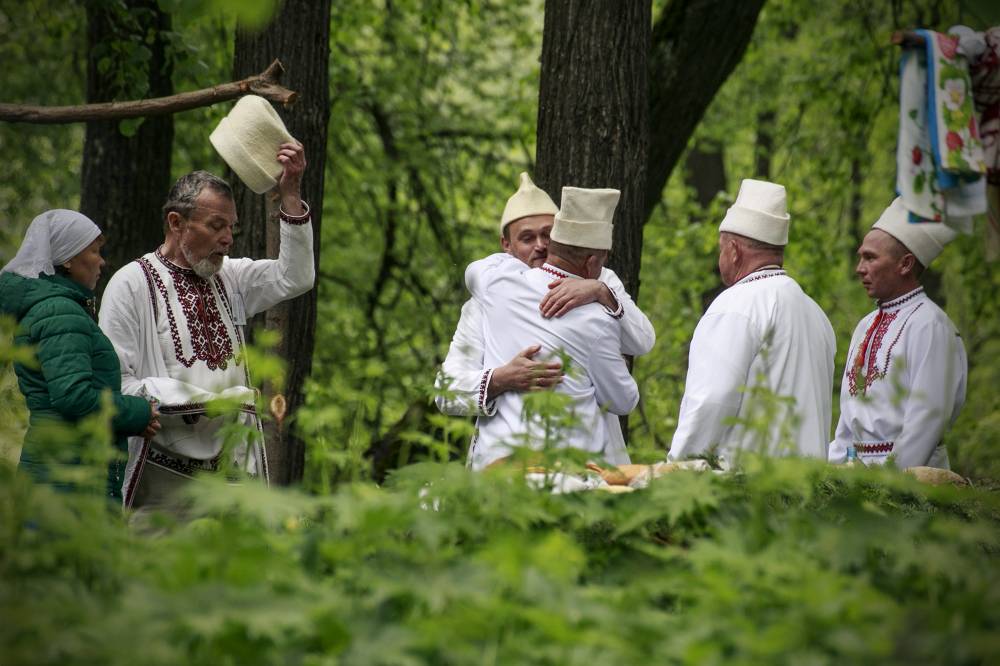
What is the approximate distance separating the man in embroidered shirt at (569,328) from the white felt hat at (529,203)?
1.55 feet

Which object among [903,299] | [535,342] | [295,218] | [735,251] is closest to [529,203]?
[535,342]

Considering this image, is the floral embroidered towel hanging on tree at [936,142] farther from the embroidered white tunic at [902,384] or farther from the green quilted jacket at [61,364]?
the green quilted jacket at [61,364]

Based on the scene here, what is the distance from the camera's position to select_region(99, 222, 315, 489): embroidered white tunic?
4.61 meters

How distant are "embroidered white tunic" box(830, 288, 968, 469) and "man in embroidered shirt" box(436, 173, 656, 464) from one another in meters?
1.08

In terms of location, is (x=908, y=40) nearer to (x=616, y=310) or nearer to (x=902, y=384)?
(x=616, y=310)

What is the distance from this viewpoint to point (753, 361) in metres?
4.89

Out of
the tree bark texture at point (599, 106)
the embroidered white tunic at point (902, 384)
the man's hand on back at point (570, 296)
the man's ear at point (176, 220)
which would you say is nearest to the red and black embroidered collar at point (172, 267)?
the man's ear at point (176, 220)

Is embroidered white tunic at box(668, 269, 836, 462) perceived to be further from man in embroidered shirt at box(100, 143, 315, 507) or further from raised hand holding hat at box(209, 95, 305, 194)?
raised hand holding hat at box(209, 95, 305, 194)

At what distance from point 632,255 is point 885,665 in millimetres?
4206

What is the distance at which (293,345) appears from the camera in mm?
6289

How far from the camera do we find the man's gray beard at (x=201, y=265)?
A: 483 centimetres

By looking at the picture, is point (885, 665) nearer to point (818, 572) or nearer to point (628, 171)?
point (818, 572)

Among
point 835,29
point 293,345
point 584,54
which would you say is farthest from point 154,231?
point 835,29

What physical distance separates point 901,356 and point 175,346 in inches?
121
